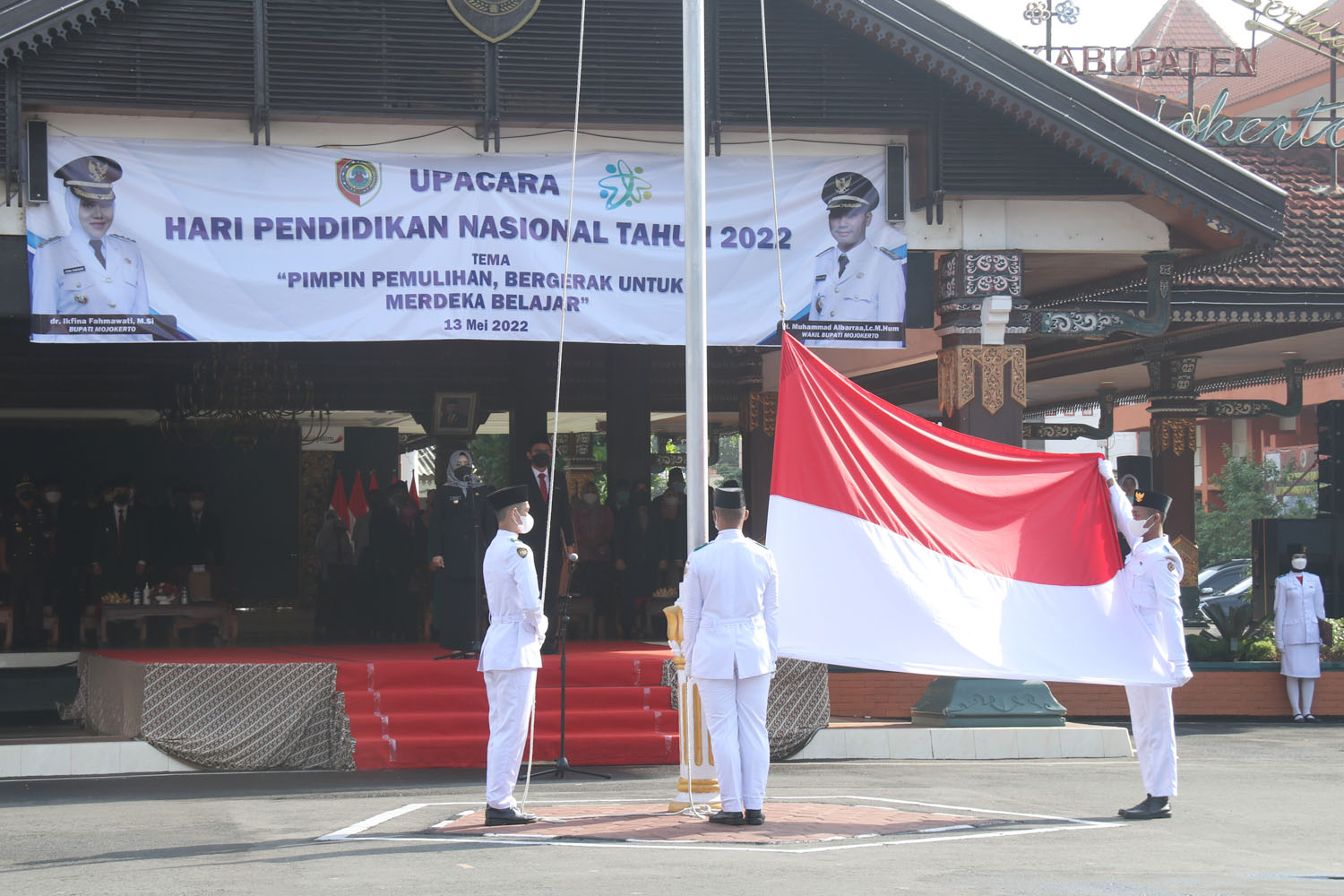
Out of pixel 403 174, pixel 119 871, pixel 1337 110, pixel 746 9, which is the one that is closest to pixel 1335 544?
pixel 1337 110

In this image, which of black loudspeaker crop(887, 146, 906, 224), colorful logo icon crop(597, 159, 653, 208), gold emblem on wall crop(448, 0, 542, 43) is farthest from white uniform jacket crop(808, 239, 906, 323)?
gold emblem on wall crop(448, 0, 542, 43)

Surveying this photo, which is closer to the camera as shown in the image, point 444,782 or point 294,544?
point 444,782

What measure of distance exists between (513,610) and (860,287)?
5637mm

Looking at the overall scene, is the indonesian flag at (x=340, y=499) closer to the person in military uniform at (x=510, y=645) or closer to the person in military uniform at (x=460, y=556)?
the person in military uniform at (x=460, y=556)

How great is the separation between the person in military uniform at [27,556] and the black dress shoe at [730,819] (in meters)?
11.3

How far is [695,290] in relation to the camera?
953cm

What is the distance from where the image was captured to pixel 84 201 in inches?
486

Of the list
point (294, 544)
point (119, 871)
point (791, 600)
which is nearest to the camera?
point (119, 871)

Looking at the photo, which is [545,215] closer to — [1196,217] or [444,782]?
[444,782]

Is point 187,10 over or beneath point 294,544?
over

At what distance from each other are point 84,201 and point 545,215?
355cm

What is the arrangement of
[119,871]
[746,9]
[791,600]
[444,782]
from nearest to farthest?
[119,871] < [791,600] < [444,782] < [746,9]

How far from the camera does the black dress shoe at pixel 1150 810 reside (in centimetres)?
922

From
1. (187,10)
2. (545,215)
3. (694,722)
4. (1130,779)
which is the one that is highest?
(187,10)
